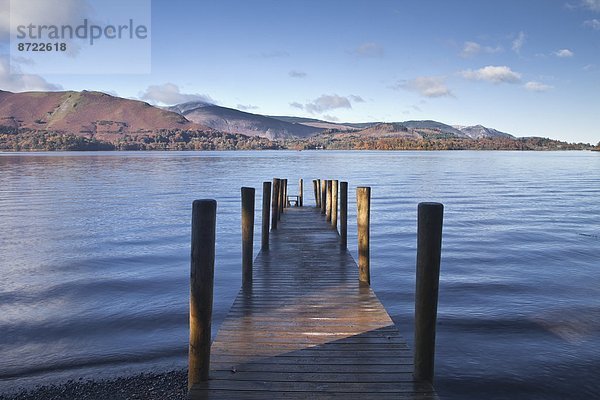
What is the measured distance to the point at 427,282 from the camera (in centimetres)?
464

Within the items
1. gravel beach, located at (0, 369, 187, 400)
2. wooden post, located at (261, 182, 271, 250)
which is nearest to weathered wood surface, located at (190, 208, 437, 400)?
gravel beach, located at (0, 369, 187, 400)

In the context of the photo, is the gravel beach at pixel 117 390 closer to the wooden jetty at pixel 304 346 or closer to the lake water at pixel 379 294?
the lake water at pixel 379 294

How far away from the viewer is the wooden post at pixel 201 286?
4.60 m

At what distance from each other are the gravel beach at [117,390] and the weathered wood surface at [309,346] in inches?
54.3

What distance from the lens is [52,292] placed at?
12.5 metres

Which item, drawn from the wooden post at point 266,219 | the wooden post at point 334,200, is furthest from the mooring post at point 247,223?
the wooden post at point 334,200

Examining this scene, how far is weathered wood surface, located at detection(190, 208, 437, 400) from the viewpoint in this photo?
4449mm

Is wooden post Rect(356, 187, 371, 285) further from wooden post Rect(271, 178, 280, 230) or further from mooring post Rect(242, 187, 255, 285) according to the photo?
wooden post Rect(271, 178, 280, 230)

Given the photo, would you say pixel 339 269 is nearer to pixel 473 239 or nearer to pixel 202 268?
pixel 202 268

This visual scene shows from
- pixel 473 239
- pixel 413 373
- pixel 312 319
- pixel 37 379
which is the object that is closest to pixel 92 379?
pixel 37 379

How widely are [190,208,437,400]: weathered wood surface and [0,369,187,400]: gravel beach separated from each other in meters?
1.38

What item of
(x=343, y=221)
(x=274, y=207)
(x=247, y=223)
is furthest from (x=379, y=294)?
(x=274, y=207)

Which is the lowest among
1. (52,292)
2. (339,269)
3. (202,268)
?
(52,292)

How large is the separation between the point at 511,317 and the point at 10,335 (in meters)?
10.3
